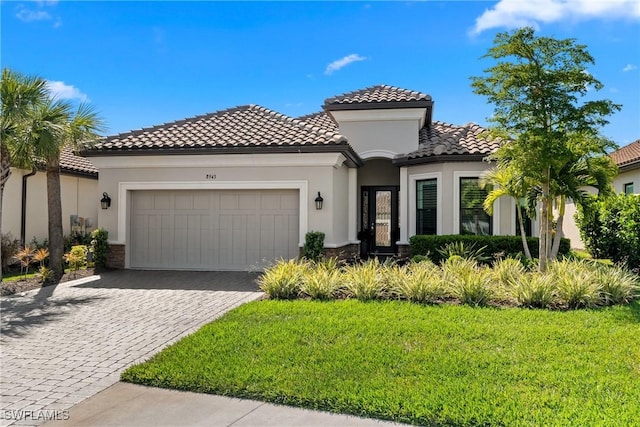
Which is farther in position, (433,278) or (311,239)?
(311,239)

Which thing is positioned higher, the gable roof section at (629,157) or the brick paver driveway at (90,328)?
the gable roof section at (629,157)

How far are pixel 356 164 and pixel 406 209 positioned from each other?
2402 millimetres

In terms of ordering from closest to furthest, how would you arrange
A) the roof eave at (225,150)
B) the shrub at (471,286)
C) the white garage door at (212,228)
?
the shrub at (471,286)
the roof eave at (225,150)
the white garage door at (212,228)

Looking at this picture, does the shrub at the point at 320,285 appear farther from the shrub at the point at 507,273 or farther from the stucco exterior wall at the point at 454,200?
the stucco exterior wall at the point at 454,200

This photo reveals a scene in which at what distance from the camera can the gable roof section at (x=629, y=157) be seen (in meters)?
17.6

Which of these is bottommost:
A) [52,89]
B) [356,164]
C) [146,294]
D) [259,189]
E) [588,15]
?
[146,294]

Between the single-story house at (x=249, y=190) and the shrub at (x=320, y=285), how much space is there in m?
3.48

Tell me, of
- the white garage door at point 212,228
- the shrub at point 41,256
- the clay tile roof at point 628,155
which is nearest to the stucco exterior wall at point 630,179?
the clay tile roof at point 628,155

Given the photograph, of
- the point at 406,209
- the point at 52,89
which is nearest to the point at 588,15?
the point at 406,209

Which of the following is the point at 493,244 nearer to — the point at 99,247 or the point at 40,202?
the point at 99,247

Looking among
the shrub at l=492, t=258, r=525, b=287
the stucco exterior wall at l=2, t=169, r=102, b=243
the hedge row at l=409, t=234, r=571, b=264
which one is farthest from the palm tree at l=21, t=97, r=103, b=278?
the shrub at l=492, t=258, r=525, b=287

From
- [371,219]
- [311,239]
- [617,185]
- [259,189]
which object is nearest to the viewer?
[311,239]

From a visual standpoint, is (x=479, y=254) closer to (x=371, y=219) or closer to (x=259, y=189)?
(x=371, y=219)

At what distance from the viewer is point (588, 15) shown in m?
10.2
